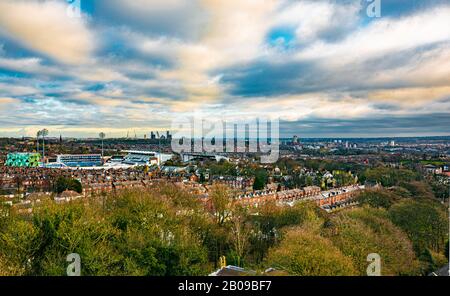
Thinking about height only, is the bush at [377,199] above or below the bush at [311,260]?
below

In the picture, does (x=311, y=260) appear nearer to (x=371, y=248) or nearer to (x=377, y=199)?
(x=371, y=248)

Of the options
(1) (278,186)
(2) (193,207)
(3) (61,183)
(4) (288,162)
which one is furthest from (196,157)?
(2) (193,207)

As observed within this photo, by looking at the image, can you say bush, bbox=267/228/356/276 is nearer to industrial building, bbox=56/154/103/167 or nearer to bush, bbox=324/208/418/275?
bush, bbox=324/208/418/275

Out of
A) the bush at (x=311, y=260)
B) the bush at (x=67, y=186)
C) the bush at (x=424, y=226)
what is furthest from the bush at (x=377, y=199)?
the bush at (x=67, y=186)

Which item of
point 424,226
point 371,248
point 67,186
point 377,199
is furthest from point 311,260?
point 67,186

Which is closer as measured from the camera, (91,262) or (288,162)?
(91,262)

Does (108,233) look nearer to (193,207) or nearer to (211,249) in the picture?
(211,249)

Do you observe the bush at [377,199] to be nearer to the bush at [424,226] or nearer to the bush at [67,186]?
the bush at [424,226]

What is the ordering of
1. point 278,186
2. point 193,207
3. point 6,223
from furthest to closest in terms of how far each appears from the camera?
1. point 278,186
2. point 193,207
3. point 6,223

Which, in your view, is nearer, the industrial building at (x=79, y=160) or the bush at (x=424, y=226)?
the bush at (x=424, y=226)
